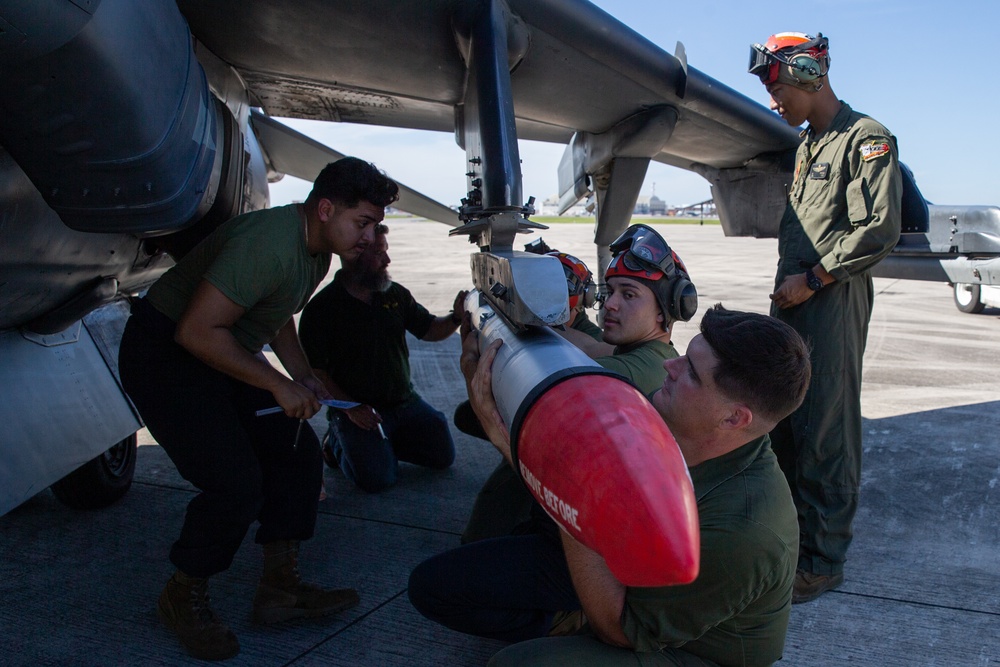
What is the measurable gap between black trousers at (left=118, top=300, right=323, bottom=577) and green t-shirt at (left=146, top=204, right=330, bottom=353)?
15 cm

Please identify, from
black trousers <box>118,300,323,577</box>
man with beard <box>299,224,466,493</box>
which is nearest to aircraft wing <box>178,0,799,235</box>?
man with beard <box>299,224,466,493</box>

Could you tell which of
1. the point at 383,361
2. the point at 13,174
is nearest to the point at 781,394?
the point at 13,174

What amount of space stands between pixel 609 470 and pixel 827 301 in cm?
211

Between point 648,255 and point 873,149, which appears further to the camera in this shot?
point 873,149

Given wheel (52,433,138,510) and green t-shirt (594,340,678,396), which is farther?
wheel (52,433,138,510)

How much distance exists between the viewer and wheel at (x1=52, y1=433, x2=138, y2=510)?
11.4 feet

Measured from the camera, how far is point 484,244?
293 centimetres

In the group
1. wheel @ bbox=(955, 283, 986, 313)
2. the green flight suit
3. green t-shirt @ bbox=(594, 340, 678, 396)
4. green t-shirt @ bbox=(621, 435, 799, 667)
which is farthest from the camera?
wheel @ bbox=(955, 283, 986, 313)

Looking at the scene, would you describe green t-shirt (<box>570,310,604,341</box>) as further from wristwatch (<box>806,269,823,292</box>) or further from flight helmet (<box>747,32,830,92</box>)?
flight helmet (<box>747,32,830,92</box>)

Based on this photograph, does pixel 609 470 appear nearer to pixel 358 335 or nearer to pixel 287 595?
pixel 287 595

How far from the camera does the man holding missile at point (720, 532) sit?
1.55m

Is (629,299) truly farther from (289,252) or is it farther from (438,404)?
(438,404)

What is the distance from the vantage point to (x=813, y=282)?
2836mm

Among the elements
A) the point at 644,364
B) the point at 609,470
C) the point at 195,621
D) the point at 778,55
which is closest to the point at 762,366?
the point at 609,470
